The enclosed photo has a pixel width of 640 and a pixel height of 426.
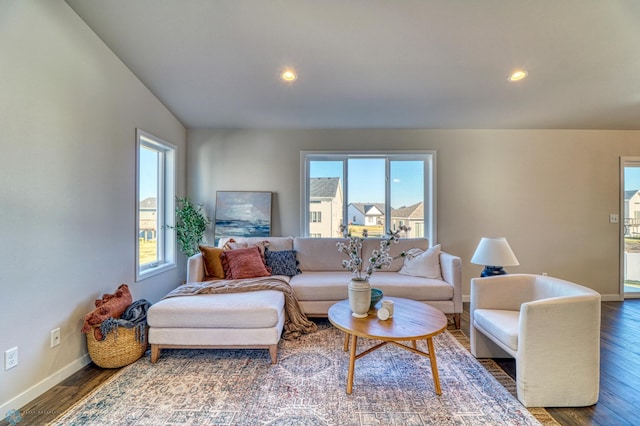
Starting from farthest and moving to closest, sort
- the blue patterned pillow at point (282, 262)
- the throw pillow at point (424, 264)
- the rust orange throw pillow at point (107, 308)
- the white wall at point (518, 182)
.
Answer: the white wall at point (518, 182)
the blue patterned pillow at point (282, 262)
the throw pillow at point (424, 264)
the rust orange throw pillow at point (107, 308)

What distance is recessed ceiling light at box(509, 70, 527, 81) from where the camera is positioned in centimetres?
278

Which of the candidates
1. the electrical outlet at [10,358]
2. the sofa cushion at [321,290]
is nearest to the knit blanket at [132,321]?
the electrical outlet at [10,358]

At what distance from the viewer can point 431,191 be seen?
13.0 feet

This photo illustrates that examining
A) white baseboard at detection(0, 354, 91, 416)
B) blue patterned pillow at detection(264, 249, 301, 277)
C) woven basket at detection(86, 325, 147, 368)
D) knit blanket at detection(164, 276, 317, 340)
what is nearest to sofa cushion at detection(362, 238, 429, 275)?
blue patterned pillow at detection(264, 249, 301, 277)

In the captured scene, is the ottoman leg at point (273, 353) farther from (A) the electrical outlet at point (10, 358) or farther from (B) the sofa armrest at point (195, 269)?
(A) the electrical outlet at point (10, 358)

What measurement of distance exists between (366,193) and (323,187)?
2.08ft

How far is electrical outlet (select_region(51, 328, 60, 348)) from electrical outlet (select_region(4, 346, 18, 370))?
0.24 meters

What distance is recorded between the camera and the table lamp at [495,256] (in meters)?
2.78

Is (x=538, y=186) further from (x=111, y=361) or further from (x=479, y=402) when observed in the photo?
(x=111, y=361)

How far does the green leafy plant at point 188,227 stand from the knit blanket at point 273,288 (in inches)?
37.6

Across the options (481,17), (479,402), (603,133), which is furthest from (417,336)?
(603,133)

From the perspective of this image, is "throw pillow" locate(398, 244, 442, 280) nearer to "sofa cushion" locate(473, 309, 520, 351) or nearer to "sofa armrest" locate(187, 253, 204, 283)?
"sofa cushion" locate(473, 309, 520, 351)

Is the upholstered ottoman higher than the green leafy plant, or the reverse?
the green leafy plant

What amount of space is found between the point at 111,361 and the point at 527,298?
3.34 m
